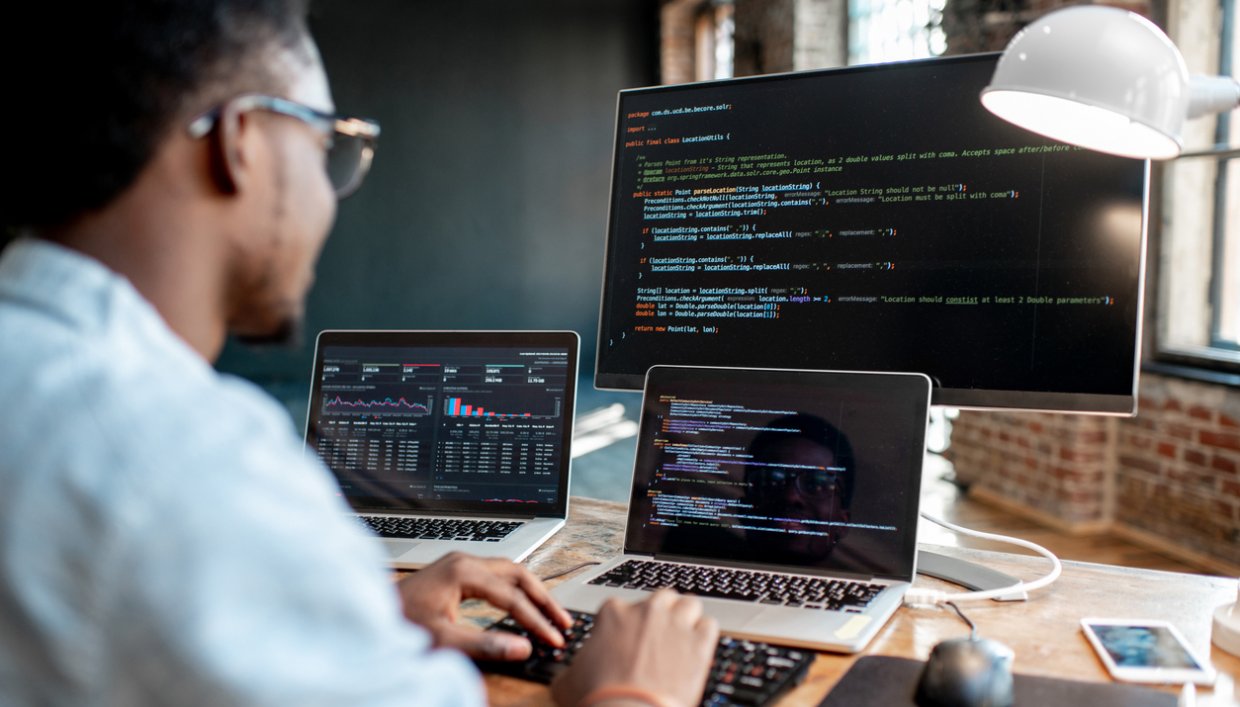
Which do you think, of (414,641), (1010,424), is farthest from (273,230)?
(1010,424)

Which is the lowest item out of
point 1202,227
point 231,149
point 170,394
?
point 170,394

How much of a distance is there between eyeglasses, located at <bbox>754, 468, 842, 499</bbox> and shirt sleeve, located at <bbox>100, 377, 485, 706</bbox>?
0.71m

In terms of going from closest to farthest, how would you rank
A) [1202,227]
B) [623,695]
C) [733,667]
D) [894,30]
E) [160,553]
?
[160,553], [623,695], [733,667], [1202,227], [894,30]

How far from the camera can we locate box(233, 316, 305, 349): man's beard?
75cm

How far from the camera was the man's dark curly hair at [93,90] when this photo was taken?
58 centimetres

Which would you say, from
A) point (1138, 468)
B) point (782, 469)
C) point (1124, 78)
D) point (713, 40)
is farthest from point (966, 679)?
point (713, 40)

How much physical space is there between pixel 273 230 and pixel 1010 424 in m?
4.05

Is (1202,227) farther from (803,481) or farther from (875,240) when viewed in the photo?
(803,481)

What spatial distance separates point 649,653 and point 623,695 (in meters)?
0.05

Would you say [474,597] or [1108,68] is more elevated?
[1108,68]

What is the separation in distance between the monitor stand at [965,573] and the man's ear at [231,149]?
888mm

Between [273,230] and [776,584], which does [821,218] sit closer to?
[776,584]

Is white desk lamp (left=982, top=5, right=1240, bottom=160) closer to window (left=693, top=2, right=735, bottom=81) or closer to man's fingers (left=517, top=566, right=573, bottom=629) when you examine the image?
man's fingers (left=517, top=566, right=573, bottom=629)

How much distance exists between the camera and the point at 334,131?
0.76 metres
